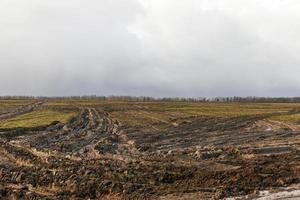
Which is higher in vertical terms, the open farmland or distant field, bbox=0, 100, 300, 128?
distant field, bbox=0, 100, 300, 128

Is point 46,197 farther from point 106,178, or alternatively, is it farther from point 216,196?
point 216,196

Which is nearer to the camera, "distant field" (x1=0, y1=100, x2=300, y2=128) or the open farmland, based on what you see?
the open farmland

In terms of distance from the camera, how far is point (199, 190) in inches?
947

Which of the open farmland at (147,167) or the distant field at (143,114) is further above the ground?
the distant field at (143,114)

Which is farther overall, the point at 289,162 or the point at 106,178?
the point at 289,162

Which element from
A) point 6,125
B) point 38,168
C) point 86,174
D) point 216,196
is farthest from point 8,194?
point 6,125

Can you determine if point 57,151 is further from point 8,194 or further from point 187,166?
point 8,194

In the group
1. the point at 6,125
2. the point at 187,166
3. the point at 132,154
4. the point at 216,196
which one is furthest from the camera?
the point at 6,125

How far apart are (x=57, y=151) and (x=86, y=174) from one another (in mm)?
13895

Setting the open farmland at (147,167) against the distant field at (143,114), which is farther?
the distant field at (143,114)

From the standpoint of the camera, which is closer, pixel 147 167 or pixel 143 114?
pixel 147 167

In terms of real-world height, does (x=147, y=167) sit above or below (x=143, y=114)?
below

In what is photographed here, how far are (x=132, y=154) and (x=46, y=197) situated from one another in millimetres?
16035

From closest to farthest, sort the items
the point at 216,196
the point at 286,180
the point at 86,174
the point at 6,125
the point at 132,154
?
the point at 216,196 → the point at 286,180 → the point at 86,174 → the point at 132,154 → the point at 6,125
